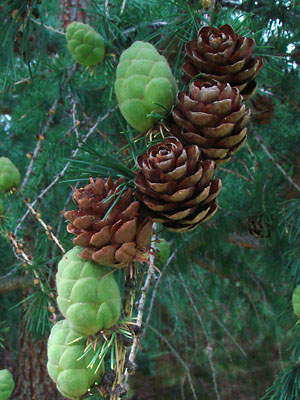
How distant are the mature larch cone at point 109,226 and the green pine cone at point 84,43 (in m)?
0.37

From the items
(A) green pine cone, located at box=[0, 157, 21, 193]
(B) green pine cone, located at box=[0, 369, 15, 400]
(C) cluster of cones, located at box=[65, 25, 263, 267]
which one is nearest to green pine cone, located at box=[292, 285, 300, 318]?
(C) cluster of cones, located at box=[65, 25, 263, 267]

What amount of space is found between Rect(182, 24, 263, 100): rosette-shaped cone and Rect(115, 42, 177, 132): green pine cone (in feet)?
0.16

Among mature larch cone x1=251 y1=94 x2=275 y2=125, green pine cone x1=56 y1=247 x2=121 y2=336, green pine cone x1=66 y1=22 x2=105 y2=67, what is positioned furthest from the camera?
mature larch cone x1=251 y1=94 x2=275 y2=125

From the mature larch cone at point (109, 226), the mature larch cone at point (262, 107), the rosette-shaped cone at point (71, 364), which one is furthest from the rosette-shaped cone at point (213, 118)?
the mature larch cone at point (262, 107)

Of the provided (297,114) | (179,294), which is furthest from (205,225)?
(179,294)

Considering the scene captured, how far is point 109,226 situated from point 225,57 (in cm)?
27

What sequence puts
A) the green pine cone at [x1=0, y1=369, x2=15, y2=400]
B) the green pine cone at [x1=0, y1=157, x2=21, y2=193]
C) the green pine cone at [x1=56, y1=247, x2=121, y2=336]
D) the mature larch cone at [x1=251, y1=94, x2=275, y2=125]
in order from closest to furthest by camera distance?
the green pine cone at [x1=56, y1=247, x2=121, y2=336], the green pine cone at [x1=0, y1=369, x2=15, y2=400], the green pine cone at [x1=0, y1=157, x2=21, y2=193], the mature larch cone at [x1=251, y1=94, x2=275, y2=125]

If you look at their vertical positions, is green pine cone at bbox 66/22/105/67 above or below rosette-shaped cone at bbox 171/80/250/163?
above

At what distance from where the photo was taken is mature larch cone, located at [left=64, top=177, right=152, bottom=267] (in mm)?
438

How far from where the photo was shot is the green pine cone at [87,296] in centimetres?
43

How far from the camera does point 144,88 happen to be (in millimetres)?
506

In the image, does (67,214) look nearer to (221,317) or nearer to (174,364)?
(221,317)

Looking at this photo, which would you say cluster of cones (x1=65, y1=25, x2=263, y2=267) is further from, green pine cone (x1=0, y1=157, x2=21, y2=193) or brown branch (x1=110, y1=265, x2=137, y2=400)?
green pine cone (x1=0, y1=157, x2=21, y2=193)

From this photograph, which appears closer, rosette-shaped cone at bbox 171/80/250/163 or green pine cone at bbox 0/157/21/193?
rosette-shaped cone at bbox 171/80/250/163
